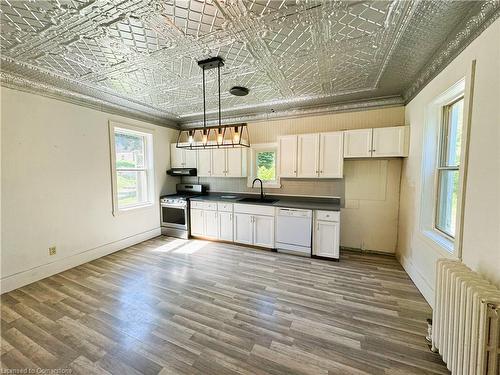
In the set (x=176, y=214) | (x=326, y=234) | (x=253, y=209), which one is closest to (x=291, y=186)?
(x=253, y=209)

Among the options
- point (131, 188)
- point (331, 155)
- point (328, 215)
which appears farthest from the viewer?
point (131, 188)

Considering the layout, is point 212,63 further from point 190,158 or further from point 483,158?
point 190,158

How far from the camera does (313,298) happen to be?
244cm

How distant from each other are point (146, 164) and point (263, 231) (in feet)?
9.59

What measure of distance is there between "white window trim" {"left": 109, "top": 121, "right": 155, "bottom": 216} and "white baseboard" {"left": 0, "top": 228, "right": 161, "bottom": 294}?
58cm

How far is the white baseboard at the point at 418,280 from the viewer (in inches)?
90.0

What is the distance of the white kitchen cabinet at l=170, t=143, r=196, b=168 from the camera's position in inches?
189

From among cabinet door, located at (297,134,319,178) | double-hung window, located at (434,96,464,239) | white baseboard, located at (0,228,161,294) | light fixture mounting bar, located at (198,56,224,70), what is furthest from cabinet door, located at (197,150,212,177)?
double-hung window, located at (434,96,464,239)

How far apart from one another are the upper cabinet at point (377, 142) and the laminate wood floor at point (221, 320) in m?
1.76

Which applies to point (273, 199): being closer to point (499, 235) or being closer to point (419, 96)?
point (419, 96)

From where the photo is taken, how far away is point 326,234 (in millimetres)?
3436

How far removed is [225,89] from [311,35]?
1.59m

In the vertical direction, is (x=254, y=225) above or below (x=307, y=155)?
below

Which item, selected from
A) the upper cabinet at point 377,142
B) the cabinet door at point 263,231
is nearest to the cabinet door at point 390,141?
the upper cabinet at point 377,142
